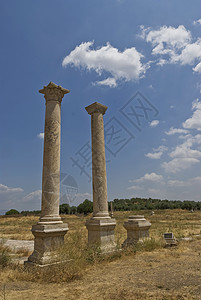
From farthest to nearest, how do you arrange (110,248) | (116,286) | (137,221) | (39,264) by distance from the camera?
1. (137,221)
2. (110,248)
3. (39,264)
4. (116,286)

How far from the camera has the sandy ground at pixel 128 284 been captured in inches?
192

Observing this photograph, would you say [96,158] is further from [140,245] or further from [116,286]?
[116,286]

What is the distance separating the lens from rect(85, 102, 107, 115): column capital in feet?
35.2

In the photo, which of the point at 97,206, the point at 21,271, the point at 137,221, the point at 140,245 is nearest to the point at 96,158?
the point at 97,206

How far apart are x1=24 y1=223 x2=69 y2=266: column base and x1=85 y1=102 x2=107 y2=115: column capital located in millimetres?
5406

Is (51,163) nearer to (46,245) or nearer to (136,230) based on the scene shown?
(46,245)

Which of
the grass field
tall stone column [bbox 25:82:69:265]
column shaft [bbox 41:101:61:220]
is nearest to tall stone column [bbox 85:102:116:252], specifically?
the grass field

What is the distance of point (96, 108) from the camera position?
1070 cm

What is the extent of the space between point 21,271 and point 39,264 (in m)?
0.53

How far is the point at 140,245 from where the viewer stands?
10.2 meters

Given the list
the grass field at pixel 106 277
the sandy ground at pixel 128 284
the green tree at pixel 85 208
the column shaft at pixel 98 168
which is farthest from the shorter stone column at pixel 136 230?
the green tree at pixel 85 208

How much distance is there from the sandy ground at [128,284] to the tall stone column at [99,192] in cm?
117

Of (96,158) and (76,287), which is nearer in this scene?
(76,287)

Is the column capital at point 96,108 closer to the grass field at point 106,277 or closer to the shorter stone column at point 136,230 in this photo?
the shorter stone column at point 136,230
